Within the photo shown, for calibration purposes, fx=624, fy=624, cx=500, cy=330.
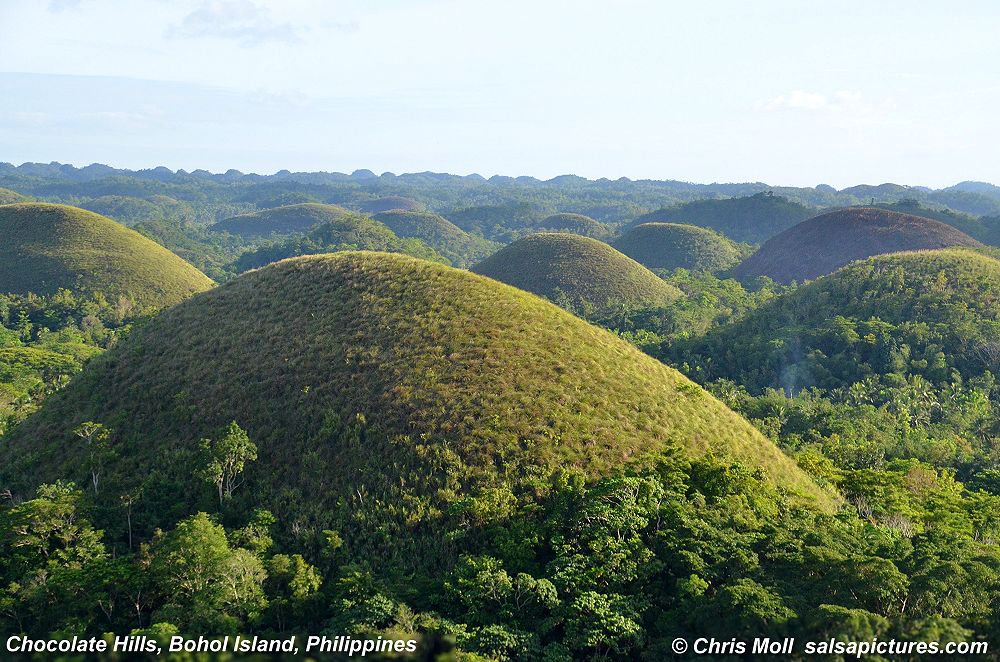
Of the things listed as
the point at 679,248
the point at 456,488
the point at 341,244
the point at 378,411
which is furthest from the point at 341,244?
the point at 456,488

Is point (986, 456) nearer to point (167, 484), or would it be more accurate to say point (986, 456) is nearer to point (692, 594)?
point (692, 594)

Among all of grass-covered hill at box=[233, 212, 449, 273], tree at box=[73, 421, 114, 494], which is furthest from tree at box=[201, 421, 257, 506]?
grass-covered hill at box=[233, 212, 449, 273]

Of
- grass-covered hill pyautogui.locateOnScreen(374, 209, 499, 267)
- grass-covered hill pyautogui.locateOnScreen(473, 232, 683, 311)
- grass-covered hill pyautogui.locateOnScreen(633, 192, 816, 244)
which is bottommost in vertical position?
grass-covered hill pyautogui.locateOnScreen(473, 232, 683, 311)

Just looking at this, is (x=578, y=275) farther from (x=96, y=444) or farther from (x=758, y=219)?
(x=758, y=219)

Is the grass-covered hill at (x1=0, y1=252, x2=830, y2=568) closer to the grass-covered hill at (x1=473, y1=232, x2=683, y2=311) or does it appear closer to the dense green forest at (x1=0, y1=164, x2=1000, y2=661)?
the dense green forest at (x1=0, y1=164, x2=1000, y2=661)

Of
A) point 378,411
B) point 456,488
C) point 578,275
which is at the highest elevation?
point 578,275

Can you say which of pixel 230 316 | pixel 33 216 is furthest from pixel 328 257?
pixel 33 216
